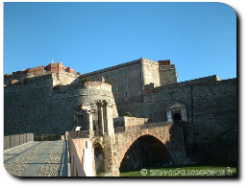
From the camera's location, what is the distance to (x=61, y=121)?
97.5ft

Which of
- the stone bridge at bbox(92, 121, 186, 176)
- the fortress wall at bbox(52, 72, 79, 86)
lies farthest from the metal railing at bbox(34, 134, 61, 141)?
the fortress wall at bbox(52, 72, 79, 86)

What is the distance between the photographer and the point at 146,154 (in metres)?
28.5

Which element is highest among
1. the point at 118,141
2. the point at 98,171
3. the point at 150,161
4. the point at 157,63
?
the point at 157,63

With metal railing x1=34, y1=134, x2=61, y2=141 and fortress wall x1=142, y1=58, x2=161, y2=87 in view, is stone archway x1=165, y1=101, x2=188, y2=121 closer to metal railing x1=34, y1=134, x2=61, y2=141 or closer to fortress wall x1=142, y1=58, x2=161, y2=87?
fortress wall x1=142, y1=58, x2=161, y2=87

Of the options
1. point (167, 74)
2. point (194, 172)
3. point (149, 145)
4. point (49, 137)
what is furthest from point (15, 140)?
point (167, 74)

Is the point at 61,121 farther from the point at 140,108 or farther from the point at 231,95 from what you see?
the point at 231,95

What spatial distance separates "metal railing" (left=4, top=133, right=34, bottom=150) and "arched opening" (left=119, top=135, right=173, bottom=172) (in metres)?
10.7

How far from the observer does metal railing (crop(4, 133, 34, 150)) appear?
12091 millimetres

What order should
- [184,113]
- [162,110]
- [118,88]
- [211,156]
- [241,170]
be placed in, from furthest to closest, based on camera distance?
[118,88]
[162,110]
[184,113]
[211,156]
[241,170]

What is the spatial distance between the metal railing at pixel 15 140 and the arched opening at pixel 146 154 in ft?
35.1

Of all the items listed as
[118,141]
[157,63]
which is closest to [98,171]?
[118,141]

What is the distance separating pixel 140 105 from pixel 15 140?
76.9 feet

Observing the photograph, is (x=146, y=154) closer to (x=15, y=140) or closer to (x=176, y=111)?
(x=176, y=111)

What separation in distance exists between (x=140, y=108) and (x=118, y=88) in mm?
5735
